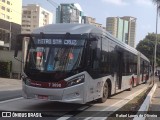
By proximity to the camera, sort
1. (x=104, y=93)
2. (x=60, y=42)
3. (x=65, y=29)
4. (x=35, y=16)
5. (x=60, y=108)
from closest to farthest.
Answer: (x=60, y=42) → (x=65, y=29) → (x=60, y=108) → (x=104, y=93) → (x=35, y=16)

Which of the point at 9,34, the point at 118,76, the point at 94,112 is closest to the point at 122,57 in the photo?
the point at 118,76

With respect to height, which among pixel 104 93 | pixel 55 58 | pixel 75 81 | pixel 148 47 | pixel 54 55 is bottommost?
pixel 104 93

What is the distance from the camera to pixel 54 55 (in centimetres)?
1267

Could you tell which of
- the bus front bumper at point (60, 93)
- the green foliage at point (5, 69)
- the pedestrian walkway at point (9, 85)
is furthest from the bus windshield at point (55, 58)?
the green foliage at point (5, 69)

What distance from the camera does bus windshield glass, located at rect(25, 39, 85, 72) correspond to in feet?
41.2

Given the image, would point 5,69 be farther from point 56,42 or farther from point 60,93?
point 60,93

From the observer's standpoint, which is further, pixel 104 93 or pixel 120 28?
pixel 120 28

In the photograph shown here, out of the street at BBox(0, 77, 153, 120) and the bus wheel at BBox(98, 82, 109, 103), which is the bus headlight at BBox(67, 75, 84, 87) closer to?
the street at BBox(0, 77, 153, 120)

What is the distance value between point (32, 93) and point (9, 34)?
44418mm

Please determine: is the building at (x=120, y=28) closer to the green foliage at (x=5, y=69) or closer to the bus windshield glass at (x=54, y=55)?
the green foliage at (x=5, y=69)

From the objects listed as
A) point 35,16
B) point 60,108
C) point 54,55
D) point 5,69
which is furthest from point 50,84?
point 35,16

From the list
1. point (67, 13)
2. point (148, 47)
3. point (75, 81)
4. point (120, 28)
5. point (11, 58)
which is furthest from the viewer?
point (148, 47)

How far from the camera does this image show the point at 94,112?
1301 cm

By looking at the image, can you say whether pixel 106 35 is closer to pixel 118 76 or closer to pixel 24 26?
pixel 118 76
